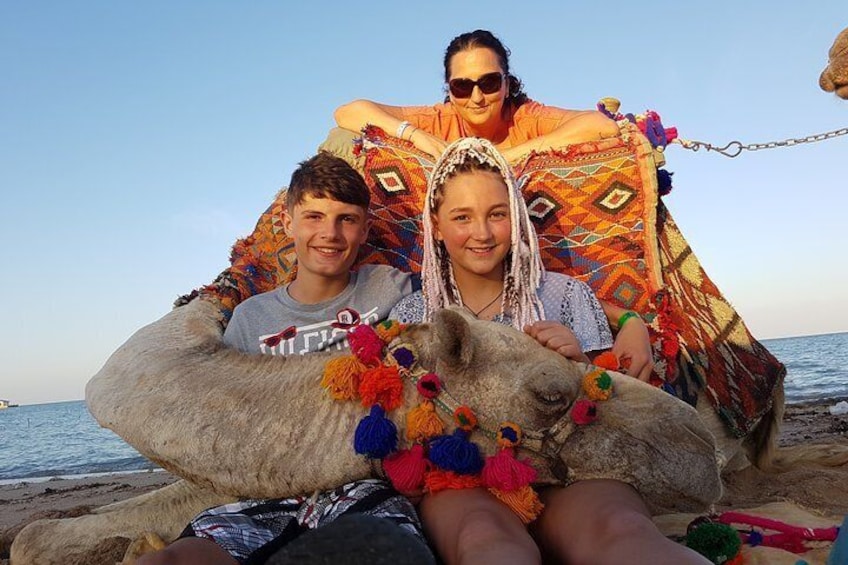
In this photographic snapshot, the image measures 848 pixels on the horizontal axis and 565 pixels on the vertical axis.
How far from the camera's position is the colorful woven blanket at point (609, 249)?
388 centimetres

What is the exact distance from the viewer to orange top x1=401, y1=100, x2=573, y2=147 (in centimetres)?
459

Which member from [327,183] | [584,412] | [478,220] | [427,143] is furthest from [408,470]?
[427,143]

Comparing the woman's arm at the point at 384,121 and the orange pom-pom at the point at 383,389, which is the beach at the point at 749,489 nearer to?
the orange pom-pom at the point at 383,389

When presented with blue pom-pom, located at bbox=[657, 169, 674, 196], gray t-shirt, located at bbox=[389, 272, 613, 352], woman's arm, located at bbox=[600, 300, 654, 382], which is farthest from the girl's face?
blue pom-pom, located at bbox=[657, 169, 674, 196]

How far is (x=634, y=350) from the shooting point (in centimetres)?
302

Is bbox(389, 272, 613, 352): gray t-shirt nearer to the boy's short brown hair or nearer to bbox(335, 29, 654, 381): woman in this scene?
the boy's short brown hair

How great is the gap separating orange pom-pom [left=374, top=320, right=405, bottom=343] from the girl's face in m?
0.69

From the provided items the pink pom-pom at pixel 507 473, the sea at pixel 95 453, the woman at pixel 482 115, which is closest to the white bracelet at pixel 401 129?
A: the woman at pixel 482 115

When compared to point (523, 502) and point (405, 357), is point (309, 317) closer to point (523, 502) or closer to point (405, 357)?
point (405, 357)

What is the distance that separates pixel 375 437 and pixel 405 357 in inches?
11.8

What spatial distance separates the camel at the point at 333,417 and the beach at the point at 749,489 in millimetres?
1554

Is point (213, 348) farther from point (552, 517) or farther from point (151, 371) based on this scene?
point (552, 517)

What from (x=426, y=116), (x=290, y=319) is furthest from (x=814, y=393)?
(x=290, y=319)

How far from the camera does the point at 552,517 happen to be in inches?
87.7
